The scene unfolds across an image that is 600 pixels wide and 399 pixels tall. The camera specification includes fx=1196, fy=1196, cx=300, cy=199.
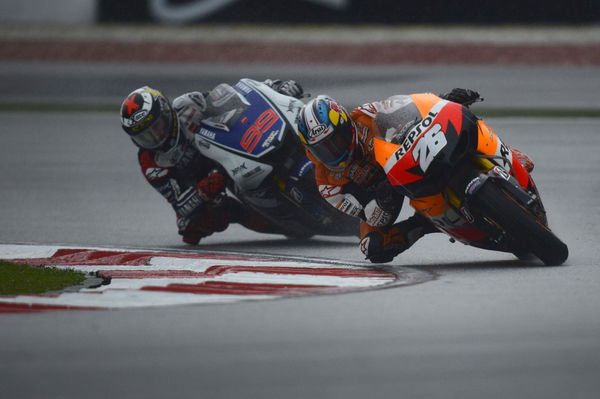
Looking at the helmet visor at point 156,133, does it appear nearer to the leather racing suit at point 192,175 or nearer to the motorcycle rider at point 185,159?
the motorcycle rider at point 185,159

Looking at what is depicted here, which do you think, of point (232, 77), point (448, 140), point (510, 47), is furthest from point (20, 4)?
point (448, 140)

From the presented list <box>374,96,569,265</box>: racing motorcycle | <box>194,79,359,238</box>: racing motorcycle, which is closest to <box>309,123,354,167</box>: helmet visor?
<box>374,96,569,265</box>: racing motorcycle

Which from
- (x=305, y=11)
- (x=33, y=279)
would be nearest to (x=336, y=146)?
(x=33, y=279)

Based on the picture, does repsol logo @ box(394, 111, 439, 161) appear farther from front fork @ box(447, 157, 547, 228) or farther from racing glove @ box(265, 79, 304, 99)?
racing glove @ box(265, 79, 304, 99)

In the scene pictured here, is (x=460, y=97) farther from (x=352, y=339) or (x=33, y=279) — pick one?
(x=33, y=279)

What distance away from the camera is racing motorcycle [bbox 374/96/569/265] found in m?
7.15

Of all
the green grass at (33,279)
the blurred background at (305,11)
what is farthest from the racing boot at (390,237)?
the blurred background at (305,11)

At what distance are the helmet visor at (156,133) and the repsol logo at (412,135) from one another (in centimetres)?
248

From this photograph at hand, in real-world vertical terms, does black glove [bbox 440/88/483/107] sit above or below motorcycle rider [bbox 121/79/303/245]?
above

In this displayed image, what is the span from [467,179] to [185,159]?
9.62ft

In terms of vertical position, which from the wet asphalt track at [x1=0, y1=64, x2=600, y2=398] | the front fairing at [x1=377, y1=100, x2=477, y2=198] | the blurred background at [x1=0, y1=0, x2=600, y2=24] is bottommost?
the wet asphalt track at [x1=0, y1=64, x2=600, y2=398]

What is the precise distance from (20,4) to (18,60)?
345cm

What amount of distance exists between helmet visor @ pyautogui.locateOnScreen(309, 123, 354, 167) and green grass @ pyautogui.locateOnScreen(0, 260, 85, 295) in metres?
1.67

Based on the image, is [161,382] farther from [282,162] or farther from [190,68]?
[190,68]
